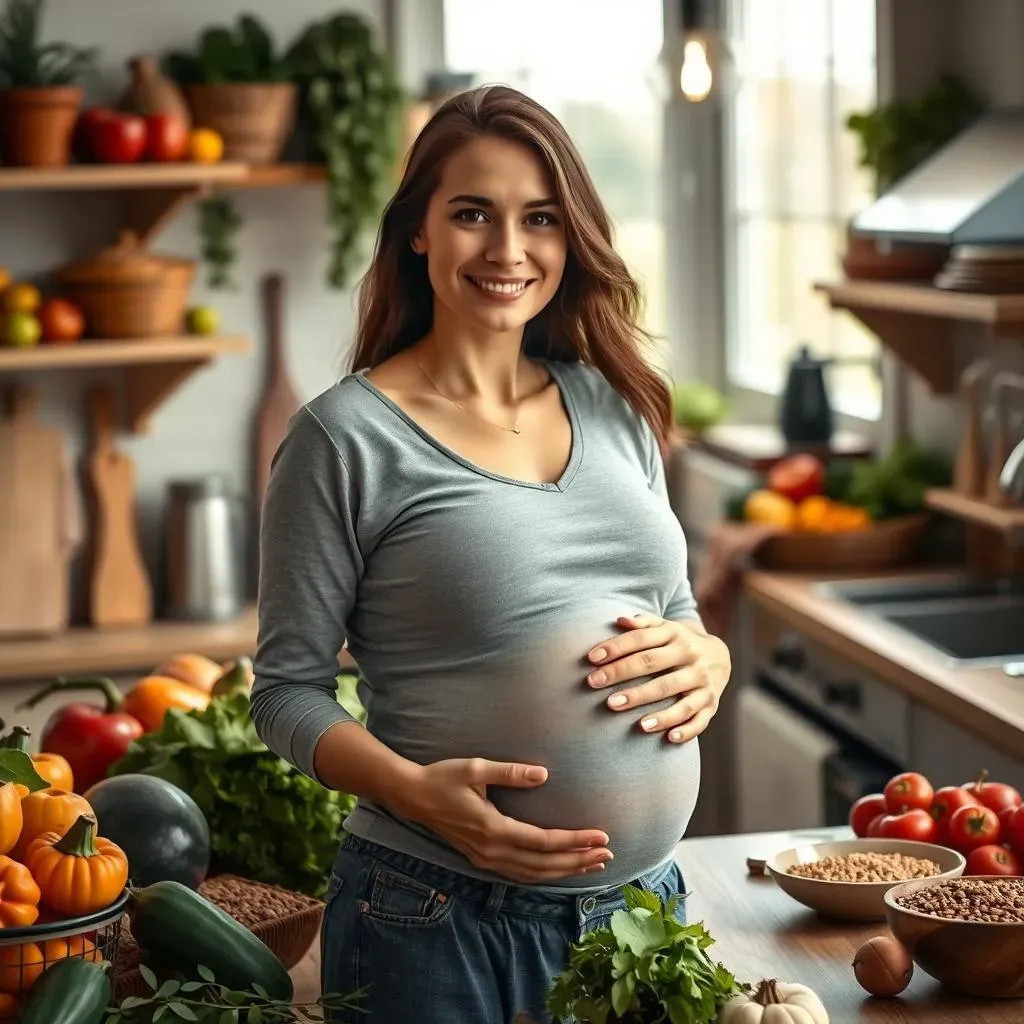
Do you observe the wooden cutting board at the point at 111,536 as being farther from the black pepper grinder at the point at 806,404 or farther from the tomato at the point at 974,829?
the tomato at the point at 974,829

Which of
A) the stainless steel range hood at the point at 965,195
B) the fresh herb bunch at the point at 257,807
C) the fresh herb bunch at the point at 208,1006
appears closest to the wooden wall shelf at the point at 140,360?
the stainless steel range hood at the point at 965,195

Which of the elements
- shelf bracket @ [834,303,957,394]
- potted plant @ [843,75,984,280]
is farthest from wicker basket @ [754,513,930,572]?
potted plant @ [843,75,984,280]

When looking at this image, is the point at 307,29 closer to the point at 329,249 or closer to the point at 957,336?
the point at 329,249

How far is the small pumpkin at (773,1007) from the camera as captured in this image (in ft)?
4.19

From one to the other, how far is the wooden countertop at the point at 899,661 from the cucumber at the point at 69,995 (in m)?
1.41

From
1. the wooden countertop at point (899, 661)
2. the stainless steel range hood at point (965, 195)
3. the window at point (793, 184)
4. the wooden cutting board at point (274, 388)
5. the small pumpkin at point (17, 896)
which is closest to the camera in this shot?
the small pumpkin at point (17, 896)

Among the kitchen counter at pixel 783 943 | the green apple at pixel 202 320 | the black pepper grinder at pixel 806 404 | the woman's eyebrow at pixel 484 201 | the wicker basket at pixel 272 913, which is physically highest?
the woman's eyebrow at pixel 484 201

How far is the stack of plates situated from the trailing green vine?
1841 mm

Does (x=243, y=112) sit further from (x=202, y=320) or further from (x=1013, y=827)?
(x=1013, y=827)

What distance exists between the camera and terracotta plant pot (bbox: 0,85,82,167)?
3.76 metres

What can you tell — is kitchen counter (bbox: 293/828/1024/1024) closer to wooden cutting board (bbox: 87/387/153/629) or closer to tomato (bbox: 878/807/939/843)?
tomato (bbox: 878/807/939/843)

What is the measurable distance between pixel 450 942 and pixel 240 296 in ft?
9.47

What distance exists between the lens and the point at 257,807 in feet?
6.19

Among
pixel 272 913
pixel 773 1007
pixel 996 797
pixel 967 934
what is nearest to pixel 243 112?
pixel 272 913
